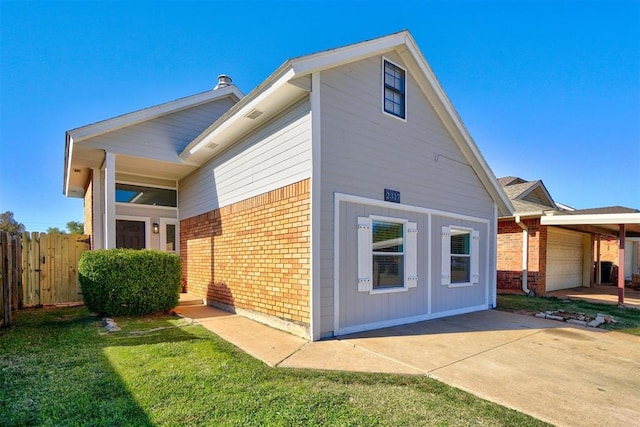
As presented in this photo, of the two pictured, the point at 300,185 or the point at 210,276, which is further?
the point at 210,276

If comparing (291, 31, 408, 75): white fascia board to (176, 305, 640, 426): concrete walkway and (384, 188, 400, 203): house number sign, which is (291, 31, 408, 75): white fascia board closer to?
(384, 188, 400, 203): house number sign

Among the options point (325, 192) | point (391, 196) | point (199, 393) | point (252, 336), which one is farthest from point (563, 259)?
point (199, 393)

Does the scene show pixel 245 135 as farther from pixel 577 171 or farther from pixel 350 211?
pixel 577 171

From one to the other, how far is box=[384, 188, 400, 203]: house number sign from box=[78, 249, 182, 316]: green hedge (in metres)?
5.22

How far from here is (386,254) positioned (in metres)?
6.58

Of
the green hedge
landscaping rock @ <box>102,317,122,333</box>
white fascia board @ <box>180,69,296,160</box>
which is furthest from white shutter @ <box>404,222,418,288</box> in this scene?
landscaping rock @ <box>102,317,122,333</box>

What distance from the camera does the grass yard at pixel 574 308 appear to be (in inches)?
291

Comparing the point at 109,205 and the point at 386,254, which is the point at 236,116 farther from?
the point at 109,205

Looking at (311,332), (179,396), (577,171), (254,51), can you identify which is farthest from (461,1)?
(577,171)

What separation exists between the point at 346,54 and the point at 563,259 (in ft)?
44.9

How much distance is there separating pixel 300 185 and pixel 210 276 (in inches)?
189

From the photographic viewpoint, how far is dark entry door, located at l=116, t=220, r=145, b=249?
33.8 feet

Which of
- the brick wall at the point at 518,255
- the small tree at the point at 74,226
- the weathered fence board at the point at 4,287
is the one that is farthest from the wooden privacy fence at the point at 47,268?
the small tree at the point at 74,226

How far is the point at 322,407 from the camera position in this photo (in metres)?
3.05
